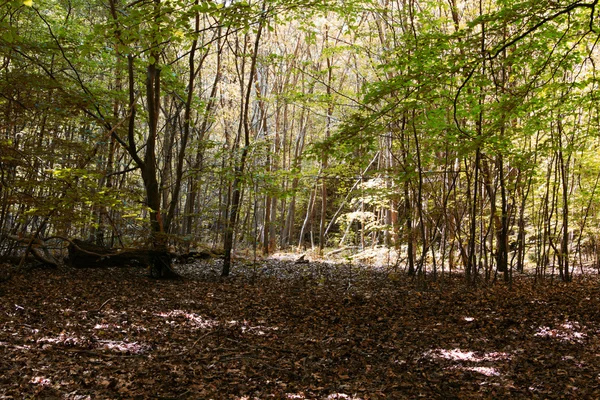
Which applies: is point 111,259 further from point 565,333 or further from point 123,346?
point 565,333

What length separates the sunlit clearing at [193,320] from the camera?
19.3ft

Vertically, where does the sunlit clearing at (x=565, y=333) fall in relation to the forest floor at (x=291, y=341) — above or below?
above

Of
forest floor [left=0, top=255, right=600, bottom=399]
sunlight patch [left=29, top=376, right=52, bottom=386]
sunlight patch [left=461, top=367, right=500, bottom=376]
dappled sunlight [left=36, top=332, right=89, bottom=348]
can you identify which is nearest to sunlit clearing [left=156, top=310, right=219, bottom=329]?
forest floor [left=0, top=255, right=600, bottom=399]

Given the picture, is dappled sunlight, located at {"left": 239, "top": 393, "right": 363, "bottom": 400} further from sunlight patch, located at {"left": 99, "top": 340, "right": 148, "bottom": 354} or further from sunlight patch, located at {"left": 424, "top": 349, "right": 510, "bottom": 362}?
sunlight patch, located at {"left": 99, "top": 340, "right": 148, "bottom": 354}

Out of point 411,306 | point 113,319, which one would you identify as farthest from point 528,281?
point 113,319

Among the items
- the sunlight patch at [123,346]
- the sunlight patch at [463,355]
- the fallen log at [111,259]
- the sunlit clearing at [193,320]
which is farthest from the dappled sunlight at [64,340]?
the sunlight patch at [463,355]

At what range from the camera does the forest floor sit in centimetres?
392

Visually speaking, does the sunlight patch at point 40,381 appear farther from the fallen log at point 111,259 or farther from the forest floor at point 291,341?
the fallen log at point 111,259

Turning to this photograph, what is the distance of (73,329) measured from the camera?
511 cm

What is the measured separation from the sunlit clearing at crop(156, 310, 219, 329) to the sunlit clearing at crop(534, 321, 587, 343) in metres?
4.45

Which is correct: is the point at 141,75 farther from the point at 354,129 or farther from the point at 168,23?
the point at 354,129

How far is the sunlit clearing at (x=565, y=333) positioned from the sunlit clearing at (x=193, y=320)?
4453 mm

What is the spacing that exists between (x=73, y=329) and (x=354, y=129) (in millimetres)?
4650

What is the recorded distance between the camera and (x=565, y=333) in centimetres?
534
